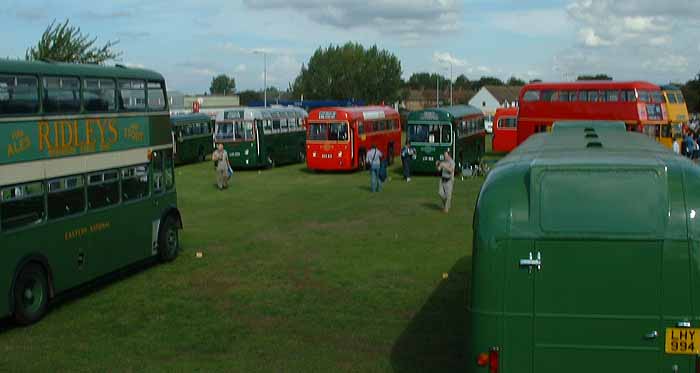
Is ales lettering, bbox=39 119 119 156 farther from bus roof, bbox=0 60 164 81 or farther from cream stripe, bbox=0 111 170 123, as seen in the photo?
bus roof, bbox=0 60 164 81

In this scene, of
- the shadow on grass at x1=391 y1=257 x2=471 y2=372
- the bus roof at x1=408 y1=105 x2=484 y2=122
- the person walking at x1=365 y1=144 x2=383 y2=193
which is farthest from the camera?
the bus roof at x1=408 y1=105 x2=484 y2=122

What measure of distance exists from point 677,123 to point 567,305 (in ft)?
128

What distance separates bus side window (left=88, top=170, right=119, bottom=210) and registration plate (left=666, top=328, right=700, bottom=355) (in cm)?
1093

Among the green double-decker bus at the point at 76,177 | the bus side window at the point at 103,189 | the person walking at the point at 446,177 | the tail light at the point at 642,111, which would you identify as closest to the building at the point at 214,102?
the tail light at the point at 642,111

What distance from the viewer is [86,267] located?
15.2 metres

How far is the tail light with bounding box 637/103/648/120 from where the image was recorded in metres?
41.4

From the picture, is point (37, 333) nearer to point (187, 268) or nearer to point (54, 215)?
point (54, 215)

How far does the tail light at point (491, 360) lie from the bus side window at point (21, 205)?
26.7ft

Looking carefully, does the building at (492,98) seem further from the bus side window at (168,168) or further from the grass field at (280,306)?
the bus side window at (168,168)

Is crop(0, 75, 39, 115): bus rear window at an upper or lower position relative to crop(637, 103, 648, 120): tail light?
upper

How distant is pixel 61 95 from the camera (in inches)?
568

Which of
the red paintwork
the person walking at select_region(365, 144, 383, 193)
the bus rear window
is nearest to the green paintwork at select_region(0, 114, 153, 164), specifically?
the bus rear window

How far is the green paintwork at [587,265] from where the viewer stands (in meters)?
7.12

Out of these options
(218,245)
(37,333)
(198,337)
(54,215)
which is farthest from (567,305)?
(218,245)
